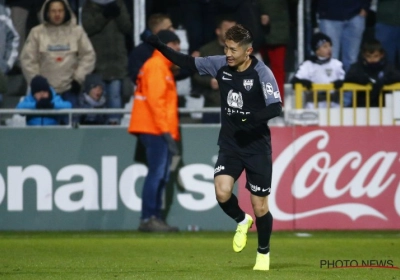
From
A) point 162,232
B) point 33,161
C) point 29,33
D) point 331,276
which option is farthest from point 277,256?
point 29,33

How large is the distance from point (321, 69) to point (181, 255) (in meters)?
4.66

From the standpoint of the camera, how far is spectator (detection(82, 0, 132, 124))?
1583 cm

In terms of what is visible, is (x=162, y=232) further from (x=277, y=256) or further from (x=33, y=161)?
(x=277, y=256)

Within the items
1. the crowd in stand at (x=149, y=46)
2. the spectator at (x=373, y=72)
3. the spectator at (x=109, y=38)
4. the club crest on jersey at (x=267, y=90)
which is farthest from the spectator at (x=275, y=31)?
the club crest on jersey at (x=267, y=90)

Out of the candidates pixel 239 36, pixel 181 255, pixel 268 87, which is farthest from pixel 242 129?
pixel 181 255

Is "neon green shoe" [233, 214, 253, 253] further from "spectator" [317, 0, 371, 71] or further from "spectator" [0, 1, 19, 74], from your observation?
"spectator" [0, 1, 19, 74]

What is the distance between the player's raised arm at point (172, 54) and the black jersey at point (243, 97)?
0.07 metres

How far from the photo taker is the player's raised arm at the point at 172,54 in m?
10.1

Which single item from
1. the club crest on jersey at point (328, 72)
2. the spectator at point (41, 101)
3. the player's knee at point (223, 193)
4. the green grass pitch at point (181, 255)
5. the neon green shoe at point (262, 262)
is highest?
the club crest on jersey at point (328, 72)

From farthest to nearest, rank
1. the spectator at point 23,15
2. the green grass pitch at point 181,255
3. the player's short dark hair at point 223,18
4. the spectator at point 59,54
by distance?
1. the spectator at point 23,15
2. the player's short dark hair at point 223,18
3. the spectator at point 59,54
4. the green grass pitch at point 181,255

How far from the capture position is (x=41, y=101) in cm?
1478

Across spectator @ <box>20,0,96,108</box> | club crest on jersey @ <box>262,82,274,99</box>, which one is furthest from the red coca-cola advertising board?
club crest on jersey @ <box>262,82,274,99</box>

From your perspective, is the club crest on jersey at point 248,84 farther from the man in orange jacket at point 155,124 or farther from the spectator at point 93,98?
the spectator at point 93,98

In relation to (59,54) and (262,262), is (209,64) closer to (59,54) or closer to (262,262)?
(262,262)
